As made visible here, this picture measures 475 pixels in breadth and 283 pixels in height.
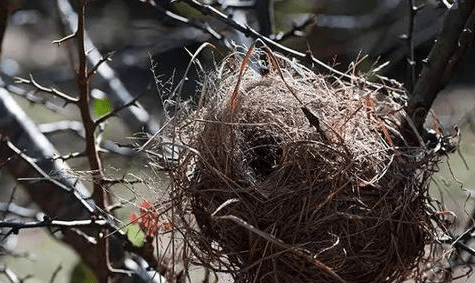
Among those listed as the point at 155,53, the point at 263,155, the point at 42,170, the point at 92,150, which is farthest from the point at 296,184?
the point at 155,53

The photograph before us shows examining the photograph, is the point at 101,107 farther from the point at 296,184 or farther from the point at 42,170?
the point at 296,184

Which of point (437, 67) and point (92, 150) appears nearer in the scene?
point (437, 67)

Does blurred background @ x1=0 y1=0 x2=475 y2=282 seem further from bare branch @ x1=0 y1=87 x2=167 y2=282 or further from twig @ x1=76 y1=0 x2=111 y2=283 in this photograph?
twig @ x1=76 y1=0 x2=111 y2=283

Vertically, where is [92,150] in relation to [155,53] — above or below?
below

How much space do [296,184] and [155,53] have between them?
3213mm

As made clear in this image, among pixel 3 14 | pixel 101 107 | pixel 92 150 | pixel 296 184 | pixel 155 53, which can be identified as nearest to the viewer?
pixel 296 184

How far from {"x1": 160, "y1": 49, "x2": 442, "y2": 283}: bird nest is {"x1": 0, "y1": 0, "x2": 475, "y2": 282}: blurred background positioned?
0.50 meters

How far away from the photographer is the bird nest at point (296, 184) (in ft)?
6.54

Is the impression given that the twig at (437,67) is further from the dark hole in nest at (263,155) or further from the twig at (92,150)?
the twig at (92,150)

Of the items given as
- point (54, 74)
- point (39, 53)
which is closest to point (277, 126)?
point (54, 74)

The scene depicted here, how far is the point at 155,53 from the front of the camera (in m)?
5.15

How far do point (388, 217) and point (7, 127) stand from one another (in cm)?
157

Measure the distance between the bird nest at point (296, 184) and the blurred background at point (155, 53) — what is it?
1.63 feet

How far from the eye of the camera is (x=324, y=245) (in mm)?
2004
